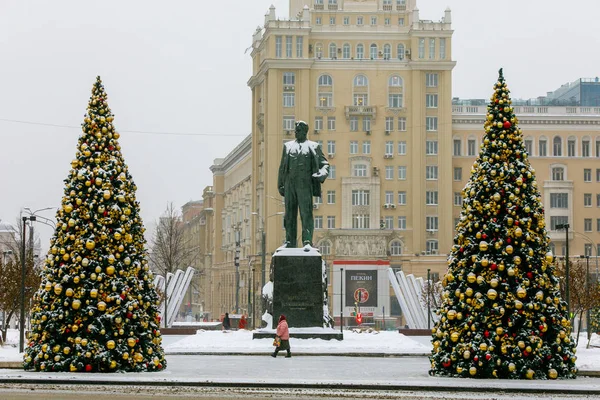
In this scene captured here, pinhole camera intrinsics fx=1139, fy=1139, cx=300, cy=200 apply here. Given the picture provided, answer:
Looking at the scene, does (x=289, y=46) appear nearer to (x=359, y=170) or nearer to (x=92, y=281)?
(x=359, y=170)

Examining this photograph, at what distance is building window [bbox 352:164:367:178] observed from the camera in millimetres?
99500

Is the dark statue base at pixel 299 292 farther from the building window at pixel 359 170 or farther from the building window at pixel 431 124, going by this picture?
the building window at pixel 431 124

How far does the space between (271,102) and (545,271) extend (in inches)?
3077

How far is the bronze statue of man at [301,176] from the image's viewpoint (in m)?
31.8

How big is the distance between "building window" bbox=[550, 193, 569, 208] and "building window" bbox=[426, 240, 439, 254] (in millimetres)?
11126

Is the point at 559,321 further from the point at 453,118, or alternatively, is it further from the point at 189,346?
the point at 453,118

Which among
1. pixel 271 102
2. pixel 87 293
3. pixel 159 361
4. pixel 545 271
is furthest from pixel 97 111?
pixel 271 102

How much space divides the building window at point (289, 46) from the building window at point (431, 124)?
13.2 m

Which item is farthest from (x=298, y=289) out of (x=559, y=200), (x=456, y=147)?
(x=559, y=200)

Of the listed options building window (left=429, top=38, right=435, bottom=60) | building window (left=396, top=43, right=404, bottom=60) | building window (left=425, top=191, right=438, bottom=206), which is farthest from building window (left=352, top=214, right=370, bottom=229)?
building window (left=429, top=38, right=435, bottom=60)

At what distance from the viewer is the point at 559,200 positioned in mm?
101812

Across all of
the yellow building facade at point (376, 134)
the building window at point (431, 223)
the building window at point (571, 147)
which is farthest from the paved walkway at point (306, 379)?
the building window at point (571, 147)

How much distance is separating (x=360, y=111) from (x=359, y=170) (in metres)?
5.16

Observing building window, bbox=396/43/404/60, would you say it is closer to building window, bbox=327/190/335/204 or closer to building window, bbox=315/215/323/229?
building window, bbox=327/190/335/204
